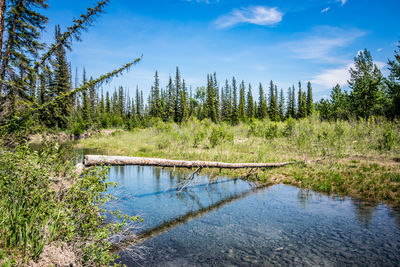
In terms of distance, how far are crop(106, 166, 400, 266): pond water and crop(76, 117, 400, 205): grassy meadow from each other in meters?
1.46

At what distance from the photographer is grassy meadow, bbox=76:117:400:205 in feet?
29.3

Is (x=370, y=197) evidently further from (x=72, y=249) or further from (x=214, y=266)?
(x=72, y=249)

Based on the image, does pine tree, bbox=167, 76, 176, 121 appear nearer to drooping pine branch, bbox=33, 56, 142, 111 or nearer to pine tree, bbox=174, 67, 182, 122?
pine tree, bbox=174, 67, 182, 122

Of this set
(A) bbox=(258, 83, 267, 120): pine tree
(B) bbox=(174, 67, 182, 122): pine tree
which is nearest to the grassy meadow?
(B) bbox=(174, 67, 182, 122): pine tree

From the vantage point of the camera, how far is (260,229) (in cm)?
564

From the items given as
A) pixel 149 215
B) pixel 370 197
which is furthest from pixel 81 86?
pixel 370 197

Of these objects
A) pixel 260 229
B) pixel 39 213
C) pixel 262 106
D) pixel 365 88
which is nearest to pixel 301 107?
pixel 262 106

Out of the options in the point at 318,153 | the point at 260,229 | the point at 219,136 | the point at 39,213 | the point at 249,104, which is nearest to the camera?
the point at 39,213

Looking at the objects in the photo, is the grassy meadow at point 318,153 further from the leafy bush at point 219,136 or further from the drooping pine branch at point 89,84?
the drooping pine branch at point 89,84

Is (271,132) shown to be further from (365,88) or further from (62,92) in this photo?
(365,88)

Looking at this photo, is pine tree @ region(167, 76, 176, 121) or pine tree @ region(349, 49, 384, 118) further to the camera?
pine tree @ region(167, 76, 176, 121)

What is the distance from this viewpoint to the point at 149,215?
661cm

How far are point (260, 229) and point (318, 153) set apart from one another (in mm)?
10852

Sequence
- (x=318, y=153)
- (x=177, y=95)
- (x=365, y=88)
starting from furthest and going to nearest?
1. (x=177, y=95)
2. (x=365, y=88)
3. (x=318, y=153)
